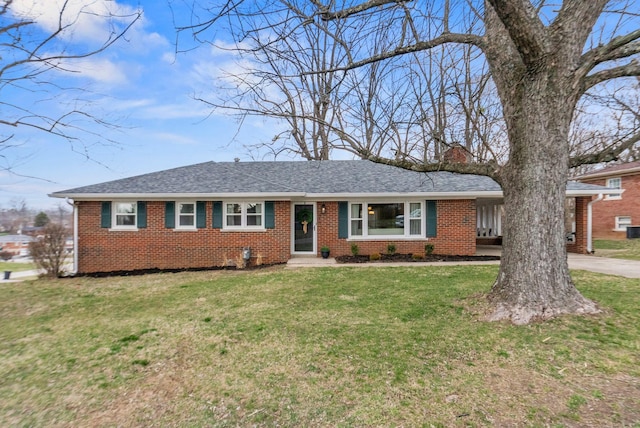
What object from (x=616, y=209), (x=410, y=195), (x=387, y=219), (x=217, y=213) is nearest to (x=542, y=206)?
(x=410, y=195)

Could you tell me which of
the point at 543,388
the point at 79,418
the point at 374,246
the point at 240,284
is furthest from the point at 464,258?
the point at 79,418

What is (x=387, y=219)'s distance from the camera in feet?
39.4

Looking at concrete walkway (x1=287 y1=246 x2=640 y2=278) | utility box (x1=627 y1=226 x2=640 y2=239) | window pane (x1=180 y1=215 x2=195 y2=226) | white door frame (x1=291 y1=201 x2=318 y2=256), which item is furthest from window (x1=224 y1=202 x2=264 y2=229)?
utility box (x1=627 y1=226 x2=640 y2=239)

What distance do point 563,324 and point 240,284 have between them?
6377 millimetres

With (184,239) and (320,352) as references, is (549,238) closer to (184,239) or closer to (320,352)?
(320,352)

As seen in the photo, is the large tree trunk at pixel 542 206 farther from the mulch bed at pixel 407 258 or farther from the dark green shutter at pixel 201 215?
the dark green shutter at pixel 201 215

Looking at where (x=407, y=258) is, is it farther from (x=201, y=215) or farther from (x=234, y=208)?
(x=201, y=215)

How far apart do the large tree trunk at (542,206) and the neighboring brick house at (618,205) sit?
17.9m

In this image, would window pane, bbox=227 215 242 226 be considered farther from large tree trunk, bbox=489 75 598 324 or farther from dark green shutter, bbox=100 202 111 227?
Result: large tree trunk, bbox=489 75 598 324

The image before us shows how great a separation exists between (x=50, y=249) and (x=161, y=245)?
3162 mm

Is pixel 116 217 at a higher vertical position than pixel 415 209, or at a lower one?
lower

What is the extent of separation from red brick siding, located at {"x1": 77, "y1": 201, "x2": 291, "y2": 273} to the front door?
1160mm

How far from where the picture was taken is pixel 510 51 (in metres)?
4.77

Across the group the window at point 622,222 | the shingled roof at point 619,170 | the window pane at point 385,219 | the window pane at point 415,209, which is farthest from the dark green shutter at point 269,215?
the window at point 622,222
